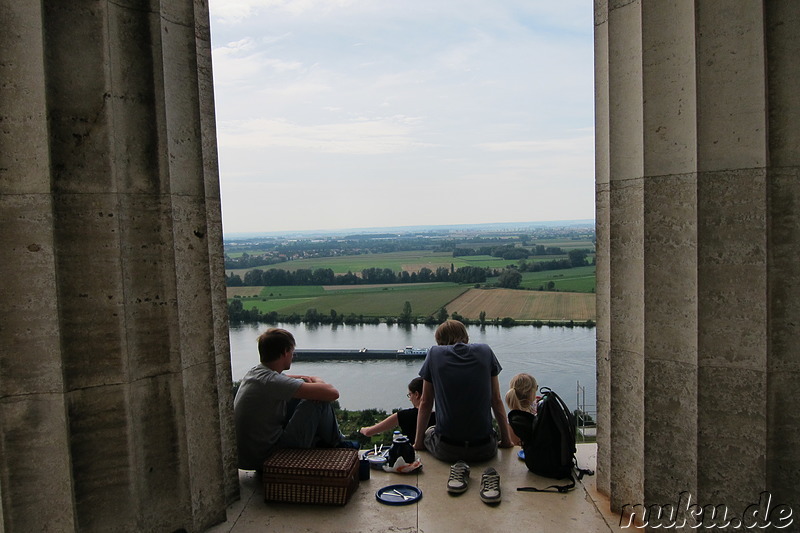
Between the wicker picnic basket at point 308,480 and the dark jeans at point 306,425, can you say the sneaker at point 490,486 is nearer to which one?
the wicker picnic basket at point 308,480

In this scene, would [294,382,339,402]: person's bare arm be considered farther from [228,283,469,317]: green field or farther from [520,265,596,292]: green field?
[520,265,596,292]: green field

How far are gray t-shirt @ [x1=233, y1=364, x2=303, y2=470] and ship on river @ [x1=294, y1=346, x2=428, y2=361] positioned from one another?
1572 cm

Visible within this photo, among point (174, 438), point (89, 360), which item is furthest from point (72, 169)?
point (174, 438)

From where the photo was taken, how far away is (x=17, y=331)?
3.39 m

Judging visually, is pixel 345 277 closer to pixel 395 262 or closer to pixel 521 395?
pixel 395 262

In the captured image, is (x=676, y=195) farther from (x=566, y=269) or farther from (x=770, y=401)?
(x=566, y=269)

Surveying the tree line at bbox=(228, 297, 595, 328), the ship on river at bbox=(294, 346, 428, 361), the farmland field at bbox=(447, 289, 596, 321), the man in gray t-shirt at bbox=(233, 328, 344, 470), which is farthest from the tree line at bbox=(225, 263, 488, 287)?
the man in gray t-shirt at bbox=(233, 328, 344, 470)

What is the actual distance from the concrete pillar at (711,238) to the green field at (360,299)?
829 inches

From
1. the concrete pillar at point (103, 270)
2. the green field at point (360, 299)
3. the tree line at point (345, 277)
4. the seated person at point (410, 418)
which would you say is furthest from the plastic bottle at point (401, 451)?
the tree line at point (345, 277)

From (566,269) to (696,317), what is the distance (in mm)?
26008

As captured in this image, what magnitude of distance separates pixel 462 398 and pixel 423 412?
1.47 ft

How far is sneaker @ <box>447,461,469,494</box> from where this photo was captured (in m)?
4.41

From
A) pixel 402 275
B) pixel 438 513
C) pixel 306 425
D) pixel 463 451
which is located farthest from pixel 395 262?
pixel 438 513

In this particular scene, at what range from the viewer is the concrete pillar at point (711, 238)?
3312mm
